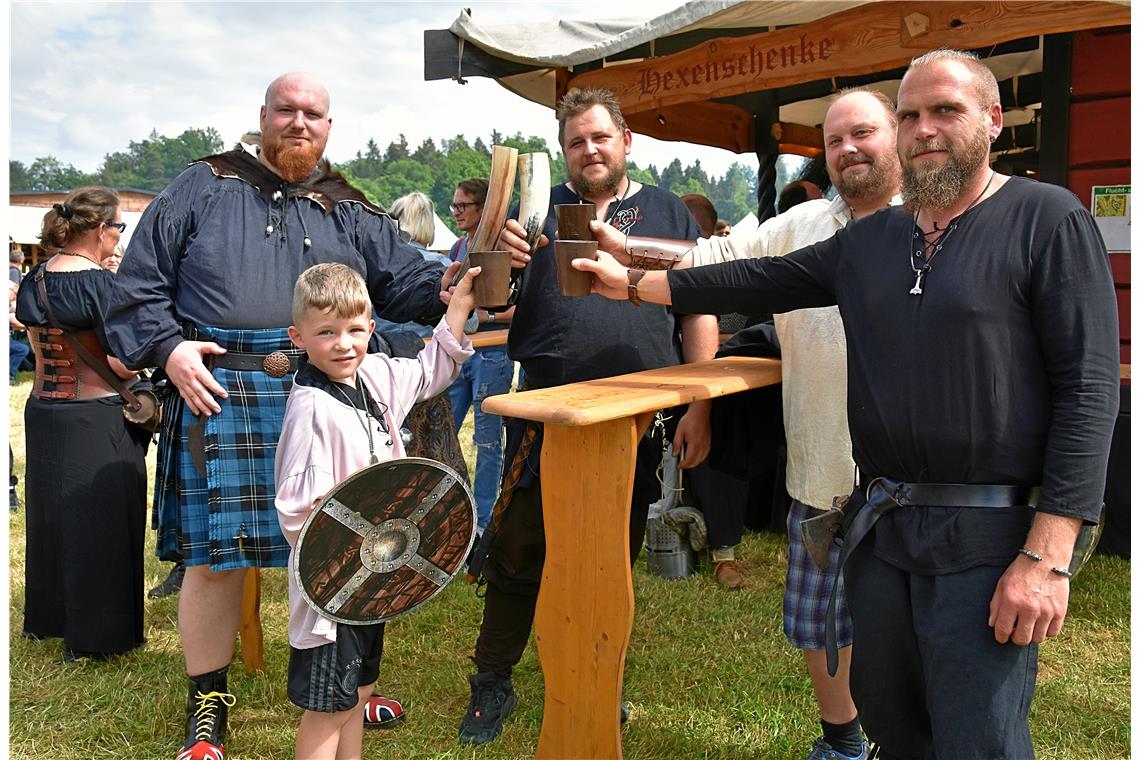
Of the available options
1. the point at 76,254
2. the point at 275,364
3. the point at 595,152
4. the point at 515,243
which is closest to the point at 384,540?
the point at 275,364

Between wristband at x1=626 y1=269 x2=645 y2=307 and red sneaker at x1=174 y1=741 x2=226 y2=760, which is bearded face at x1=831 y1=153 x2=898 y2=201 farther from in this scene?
red sneaker at x1=174 y1=741 x2=226 y2=760

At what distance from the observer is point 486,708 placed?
3.06 metres

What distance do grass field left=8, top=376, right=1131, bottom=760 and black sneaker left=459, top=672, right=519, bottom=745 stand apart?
46mm

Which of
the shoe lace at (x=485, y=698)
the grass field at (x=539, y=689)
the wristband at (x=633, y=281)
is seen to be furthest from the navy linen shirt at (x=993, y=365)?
the shoe lace at (x=485, y=698)

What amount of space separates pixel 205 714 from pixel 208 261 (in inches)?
51.8

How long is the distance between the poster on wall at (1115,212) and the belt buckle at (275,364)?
14.1 ft

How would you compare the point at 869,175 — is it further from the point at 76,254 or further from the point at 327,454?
the point at 76,254

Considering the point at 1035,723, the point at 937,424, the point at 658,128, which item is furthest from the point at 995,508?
the point at 658,128

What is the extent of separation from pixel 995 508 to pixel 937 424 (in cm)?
19

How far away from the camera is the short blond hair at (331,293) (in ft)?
7.63

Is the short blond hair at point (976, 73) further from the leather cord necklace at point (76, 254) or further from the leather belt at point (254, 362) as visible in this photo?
the leather cord necklace at point (76, 254)

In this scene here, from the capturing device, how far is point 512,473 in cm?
295

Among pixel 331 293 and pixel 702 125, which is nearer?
pixel 331 293

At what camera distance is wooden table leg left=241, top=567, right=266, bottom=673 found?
11.1 feet
